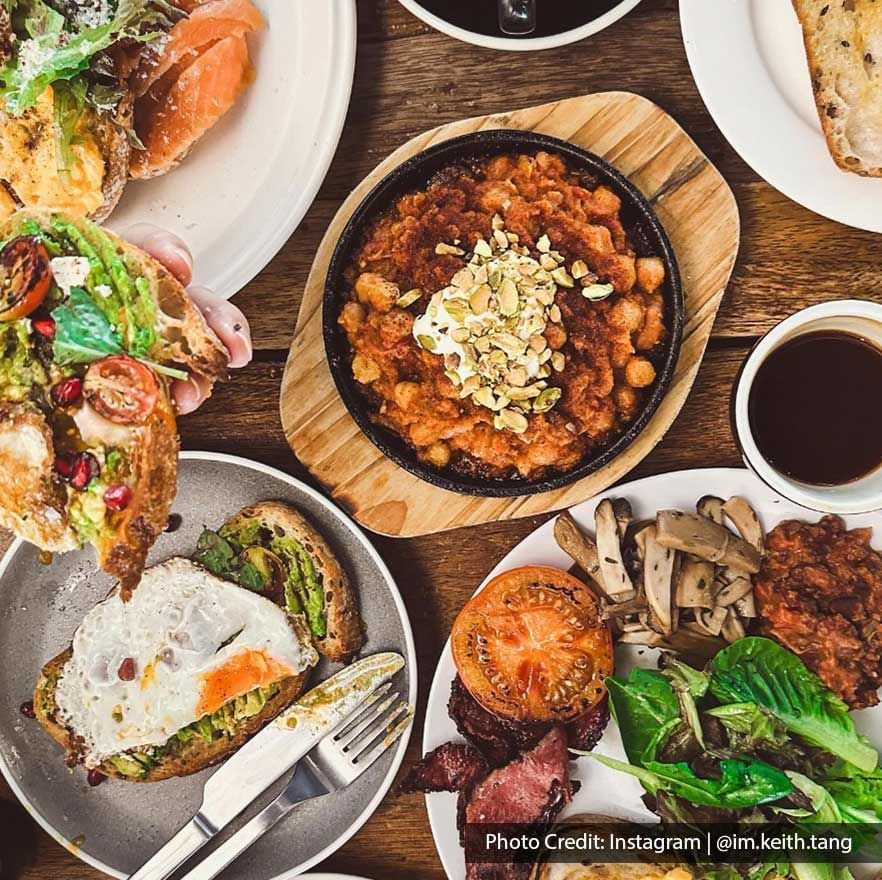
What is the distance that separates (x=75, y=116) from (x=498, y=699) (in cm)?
139

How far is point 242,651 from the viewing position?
2061 millimetres

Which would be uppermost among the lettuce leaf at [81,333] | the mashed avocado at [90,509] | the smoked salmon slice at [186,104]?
the smoked salmon slice at [186,104]

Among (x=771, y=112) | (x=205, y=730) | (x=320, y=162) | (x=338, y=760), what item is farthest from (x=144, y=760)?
(x=771, y=112)

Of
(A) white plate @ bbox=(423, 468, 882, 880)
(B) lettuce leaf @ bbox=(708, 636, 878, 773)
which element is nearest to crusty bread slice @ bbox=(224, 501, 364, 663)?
(A) white plate @ bbox=(423, 468, 882, 880)

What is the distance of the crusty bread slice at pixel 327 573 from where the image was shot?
2.04 meters

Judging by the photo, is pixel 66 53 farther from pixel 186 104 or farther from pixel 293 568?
pixel 293 568

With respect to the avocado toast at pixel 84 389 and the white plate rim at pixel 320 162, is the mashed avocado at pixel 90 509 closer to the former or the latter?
the avocado toast at pixel 84 389

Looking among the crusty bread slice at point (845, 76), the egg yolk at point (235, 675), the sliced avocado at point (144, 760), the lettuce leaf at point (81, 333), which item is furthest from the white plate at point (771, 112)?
the sliced avocado at point (144, 760)

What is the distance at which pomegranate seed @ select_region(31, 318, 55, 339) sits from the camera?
137cm

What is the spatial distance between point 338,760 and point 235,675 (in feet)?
0.93

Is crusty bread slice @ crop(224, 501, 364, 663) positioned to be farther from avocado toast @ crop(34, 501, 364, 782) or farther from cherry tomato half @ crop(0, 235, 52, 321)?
cherry tomato half @ crop(0, 235, 52, 321)

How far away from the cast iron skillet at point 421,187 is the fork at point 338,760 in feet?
1.72

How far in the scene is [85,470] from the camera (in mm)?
1373

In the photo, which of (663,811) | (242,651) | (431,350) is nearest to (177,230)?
(431,350)
